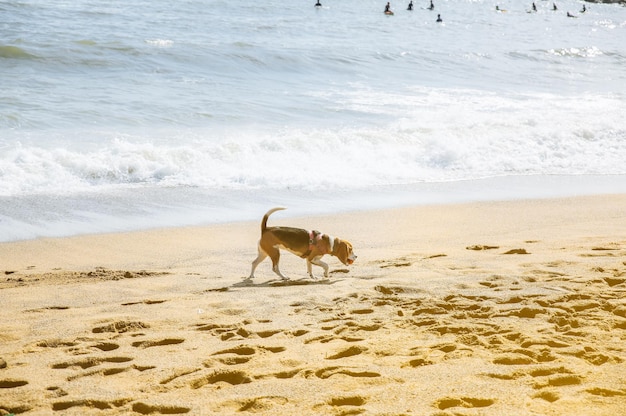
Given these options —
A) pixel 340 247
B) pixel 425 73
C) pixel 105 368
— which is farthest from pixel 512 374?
pixel 425 73

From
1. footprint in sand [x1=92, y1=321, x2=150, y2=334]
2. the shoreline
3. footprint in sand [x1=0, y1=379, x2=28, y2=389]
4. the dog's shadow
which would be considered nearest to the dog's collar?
the dog's shadow

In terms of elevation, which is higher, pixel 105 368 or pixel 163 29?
pixel 163 29

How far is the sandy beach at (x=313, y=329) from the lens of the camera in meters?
3.74

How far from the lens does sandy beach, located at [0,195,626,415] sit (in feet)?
12.3

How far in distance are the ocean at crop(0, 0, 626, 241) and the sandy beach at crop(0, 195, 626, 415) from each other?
205 centimetres

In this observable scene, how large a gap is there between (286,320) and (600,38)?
36672mm

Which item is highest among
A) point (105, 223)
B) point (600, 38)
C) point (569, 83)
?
point (600, 38)

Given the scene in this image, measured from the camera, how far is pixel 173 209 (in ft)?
31.5

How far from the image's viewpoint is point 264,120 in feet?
49.4

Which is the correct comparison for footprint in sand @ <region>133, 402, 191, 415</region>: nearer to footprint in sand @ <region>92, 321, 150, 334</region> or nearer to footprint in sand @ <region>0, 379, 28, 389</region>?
footprint in sand @ <region>0, 379, 28, 389</region>

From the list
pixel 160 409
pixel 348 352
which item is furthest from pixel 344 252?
pixel 160 409

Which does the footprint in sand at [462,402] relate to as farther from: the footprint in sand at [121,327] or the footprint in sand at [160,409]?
the footprint in sand at [121,327]

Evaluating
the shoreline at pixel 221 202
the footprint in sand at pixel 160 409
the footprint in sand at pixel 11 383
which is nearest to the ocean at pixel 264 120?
the shoreline at pixel 221 202

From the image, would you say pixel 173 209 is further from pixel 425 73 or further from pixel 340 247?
pixel 425 73
